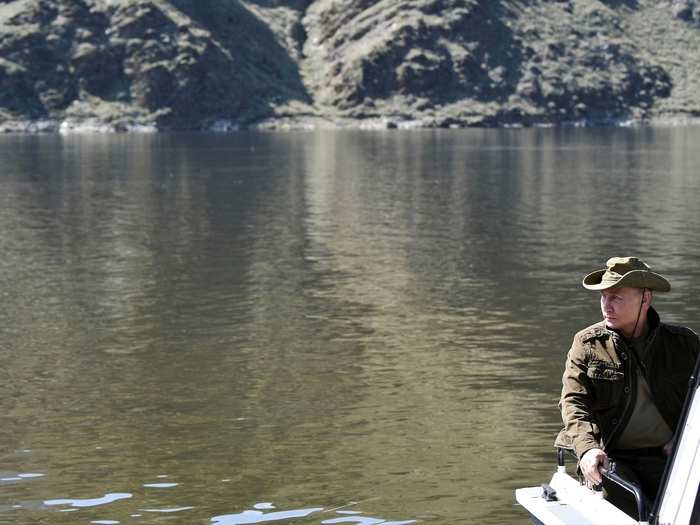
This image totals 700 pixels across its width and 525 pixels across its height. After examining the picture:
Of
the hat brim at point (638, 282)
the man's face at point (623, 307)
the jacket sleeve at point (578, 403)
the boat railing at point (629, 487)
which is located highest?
the hat brim at point (638, 282)

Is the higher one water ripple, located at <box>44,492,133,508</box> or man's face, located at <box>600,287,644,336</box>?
man's face, located at <box>600,287,644,336</box>

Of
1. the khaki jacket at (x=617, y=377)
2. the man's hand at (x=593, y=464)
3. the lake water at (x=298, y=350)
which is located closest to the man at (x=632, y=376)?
the khaki jacket at (x=617, y=377)

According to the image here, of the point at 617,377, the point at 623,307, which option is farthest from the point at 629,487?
the point at 623,307

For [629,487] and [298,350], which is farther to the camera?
[298,350]

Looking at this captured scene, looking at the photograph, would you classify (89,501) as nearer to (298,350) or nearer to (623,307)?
(623,307)

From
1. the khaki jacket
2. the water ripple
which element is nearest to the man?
the khaki jacket

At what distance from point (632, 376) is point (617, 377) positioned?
0.16 metres

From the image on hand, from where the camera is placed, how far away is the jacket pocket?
40.2ft

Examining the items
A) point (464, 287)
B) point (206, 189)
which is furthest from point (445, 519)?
point (206, 189)

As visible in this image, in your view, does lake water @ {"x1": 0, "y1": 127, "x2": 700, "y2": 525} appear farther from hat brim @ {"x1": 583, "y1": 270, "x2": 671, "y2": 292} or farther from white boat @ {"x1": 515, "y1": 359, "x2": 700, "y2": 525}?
hat brim @ {"x1": 583, "y1": 270, "x2": 671, "y2": 292}

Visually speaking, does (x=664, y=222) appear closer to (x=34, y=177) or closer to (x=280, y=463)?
(x=280, y=463)

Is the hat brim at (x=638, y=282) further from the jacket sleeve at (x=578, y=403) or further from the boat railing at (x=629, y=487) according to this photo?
the boat railing at (x=629, y=487)

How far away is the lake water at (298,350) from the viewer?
20.1 m

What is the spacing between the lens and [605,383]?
40.3 feet
